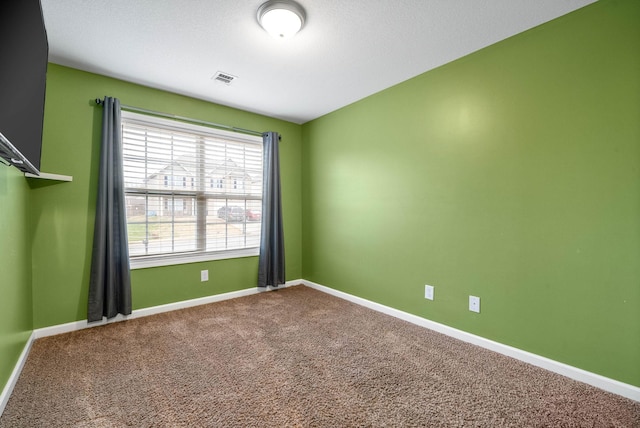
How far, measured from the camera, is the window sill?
295cm

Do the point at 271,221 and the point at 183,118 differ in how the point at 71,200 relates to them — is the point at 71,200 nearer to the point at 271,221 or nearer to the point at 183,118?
the point at 183,118

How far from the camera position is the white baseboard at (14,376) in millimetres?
1573

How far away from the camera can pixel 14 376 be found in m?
1.78

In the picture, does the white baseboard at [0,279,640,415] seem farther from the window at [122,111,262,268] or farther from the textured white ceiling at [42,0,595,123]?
the textured white ceiling at [42,0,595,123]

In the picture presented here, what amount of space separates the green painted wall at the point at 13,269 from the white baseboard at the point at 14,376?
0.04 m

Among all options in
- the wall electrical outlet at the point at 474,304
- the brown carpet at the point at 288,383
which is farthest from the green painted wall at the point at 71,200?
the wall electrical outlet at the point at 474,304

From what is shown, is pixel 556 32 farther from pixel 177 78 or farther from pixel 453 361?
pixel 177 78

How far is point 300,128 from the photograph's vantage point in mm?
4230

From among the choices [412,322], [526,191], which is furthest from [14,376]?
[526,191]

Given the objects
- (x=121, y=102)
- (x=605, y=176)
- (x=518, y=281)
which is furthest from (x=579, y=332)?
(x=121, y=102)

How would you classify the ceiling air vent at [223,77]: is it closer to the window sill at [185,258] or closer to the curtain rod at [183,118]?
the curtain rod at [183,118]

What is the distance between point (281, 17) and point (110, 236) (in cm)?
237

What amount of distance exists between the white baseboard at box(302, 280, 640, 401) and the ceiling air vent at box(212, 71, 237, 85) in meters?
2.74

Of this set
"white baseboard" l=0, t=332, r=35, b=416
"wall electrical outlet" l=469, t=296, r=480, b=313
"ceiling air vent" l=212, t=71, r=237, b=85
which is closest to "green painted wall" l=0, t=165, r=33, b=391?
"white baseboard" l=0, t=332, r=35, b=416
